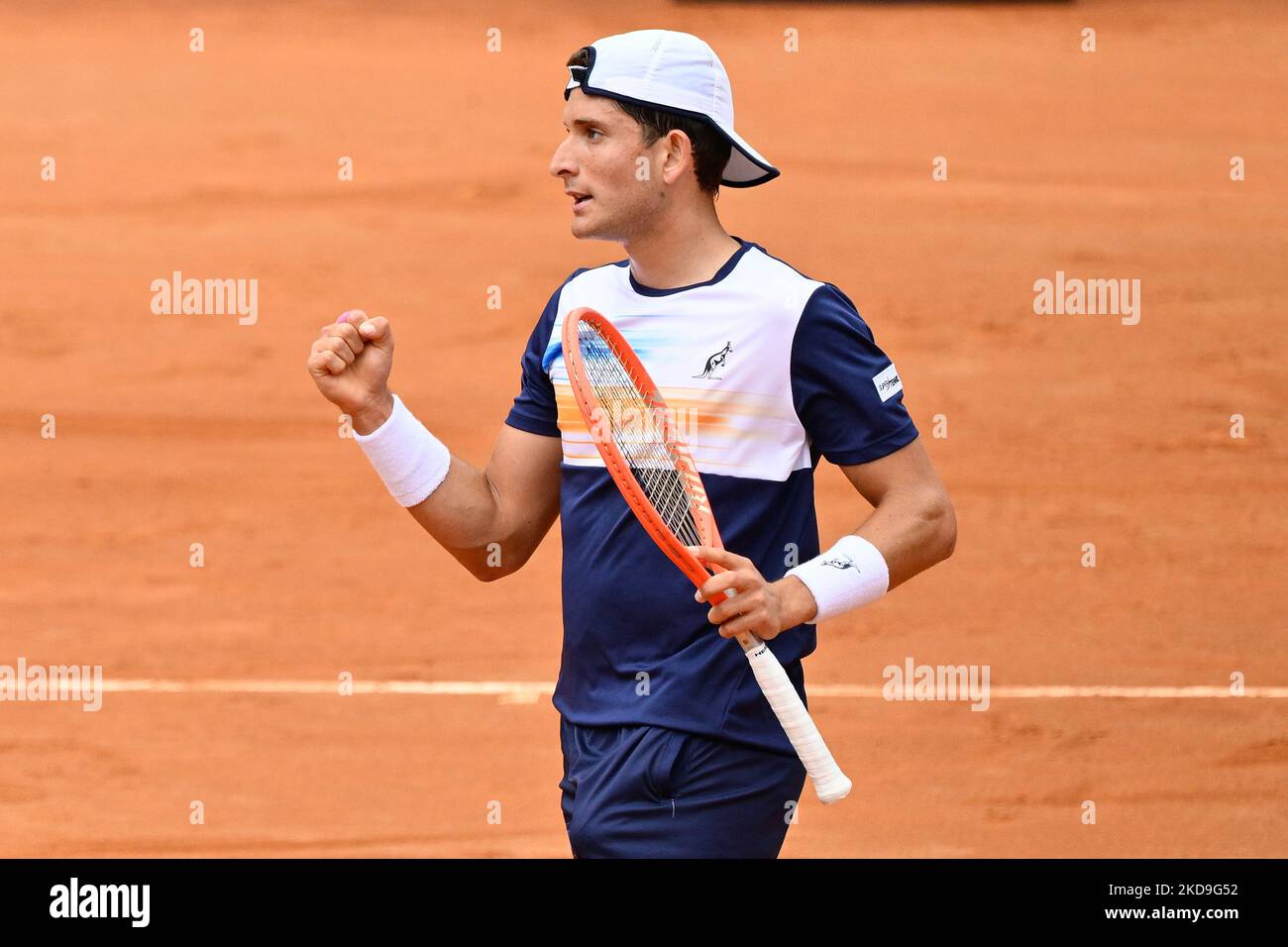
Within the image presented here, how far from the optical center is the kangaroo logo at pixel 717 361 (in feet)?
11.6

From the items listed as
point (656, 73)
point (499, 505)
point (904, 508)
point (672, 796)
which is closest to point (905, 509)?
point (904, 508)

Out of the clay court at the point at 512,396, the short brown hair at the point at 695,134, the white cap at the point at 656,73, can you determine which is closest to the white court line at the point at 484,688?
the clay court at the point at 512,396

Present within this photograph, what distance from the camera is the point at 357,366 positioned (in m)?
3.66

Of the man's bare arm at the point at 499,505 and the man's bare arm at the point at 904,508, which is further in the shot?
the man's bare arm at the point at 499,505

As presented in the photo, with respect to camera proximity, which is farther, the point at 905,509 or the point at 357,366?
the point at 357,366

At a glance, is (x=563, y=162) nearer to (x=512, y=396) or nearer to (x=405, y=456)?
(x=405, y=456)

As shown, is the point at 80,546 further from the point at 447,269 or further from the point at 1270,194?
the point at 1270,194

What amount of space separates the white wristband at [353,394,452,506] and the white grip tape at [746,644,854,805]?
804 millimetres

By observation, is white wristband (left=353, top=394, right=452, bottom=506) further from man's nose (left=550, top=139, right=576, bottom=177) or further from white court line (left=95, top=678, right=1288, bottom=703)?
white court line (left=95, top=678, right=1288, bottom=703)

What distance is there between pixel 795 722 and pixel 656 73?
132cm

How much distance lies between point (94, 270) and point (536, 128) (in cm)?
266

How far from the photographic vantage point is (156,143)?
418 inches

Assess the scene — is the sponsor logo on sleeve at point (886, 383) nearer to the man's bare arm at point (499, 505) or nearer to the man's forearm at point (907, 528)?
the man's forearm at point (907, 528)

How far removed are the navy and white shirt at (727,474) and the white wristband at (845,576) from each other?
0.47 ft
